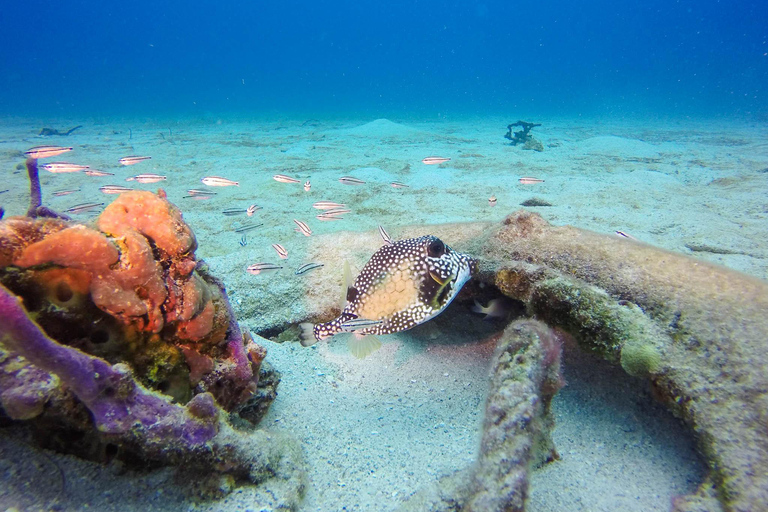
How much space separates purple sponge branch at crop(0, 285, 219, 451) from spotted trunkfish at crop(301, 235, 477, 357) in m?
1.33

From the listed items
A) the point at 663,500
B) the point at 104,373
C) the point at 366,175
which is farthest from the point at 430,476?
the point at 366,175

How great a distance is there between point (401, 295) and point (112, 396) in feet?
6.99

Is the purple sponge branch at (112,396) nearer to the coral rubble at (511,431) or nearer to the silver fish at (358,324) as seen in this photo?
the silver fish at (358,324)

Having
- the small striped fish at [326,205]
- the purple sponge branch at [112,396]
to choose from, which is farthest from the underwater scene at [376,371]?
the small striped fish at [326,205]

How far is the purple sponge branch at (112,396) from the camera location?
147cm

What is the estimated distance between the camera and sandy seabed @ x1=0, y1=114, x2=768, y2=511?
2.32 m

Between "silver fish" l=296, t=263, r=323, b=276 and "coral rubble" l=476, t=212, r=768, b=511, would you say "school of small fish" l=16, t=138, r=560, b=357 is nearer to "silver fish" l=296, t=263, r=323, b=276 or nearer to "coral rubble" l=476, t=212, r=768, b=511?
"coral rubble" l=476, t=212, r=768, b=511

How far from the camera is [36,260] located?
1.76 meters

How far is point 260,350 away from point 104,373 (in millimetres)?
1131

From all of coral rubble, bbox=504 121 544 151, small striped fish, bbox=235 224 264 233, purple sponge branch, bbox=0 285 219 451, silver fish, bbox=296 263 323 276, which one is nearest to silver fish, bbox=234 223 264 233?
small striped fish, bbox=235 224 264 233

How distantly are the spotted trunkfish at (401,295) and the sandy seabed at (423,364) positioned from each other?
0.69 meters

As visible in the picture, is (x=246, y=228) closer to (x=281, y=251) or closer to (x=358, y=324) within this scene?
(x=281, y=251)

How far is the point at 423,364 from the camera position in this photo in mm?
3836

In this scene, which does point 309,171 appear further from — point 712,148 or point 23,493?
point 712,148
